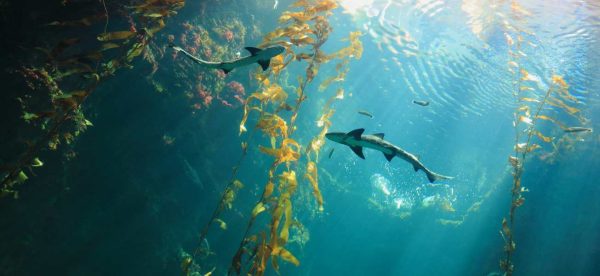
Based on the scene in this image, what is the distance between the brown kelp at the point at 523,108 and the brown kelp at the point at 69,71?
7253 mm

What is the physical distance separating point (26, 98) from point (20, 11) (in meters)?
1.81

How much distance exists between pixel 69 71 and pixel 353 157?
23.4 metres

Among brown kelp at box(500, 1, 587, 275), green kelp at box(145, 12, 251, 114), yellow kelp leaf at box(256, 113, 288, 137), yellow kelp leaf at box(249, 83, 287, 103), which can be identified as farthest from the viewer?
green kelp at box(145, 12, 251, 114)

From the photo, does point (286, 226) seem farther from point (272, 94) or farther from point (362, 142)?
point (272, 94)

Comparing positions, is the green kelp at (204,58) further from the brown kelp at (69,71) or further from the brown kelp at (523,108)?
the brown kelp at (523,108)

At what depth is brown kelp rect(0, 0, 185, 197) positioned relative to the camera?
4090 millimetres

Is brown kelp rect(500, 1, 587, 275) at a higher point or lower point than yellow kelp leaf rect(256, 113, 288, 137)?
lower

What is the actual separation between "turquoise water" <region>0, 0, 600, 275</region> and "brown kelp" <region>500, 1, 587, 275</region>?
23cm

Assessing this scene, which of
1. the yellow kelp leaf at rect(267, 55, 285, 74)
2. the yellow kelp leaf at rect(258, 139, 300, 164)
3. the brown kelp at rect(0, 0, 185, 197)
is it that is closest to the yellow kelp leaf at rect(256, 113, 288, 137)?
the yellow kelp leaf at rect(258, 139, 300, 164)

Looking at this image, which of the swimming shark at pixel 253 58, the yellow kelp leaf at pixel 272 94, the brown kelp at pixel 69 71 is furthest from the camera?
the yellow kelp leaf at pixel 272 94

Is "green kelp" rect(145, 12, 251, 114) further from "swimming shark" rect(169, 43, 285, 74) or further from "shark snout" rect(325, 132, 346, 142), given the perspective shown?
"shark snout" rect(325, 132, 346, 142)

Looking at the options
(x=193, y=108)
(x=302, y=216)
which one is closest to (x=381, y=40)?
(x=302, y=216)

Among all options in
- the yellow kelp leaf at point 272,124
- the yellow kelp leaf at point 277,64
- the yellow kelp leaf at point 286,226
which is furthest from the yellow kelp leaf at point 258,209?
the yellow kelp leaf at point 277,64

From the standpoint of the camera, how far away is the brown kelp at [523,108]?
19.0 feet
